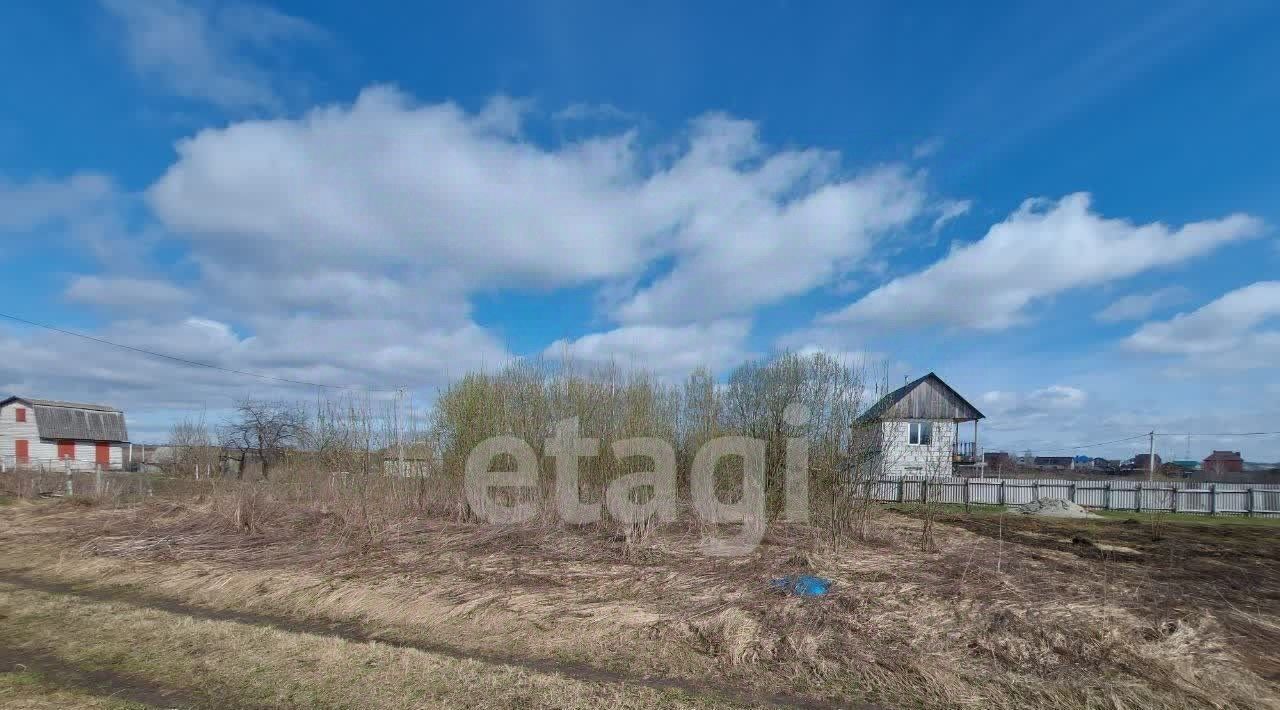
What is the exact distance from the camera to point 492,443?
11.0m

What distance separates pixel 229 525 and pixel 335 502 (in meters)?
1.73

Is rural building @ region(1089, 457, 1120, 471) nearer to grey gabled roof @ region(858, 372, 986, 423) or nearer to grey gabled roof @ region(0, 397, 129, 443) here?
grey gabled roof @ region(858, 372, 986, 423)

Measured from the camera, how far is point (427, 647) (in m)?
4.97

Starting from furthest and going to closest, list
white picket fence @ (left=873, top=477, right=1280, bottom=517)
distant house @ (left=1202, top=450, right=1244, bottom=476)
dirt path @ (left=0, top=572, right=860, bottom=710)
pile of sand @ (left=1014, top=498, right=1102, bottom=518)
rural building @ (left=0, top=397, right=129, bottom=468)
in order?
distant house @ (left=1202, top=450, right=1244, bottom=476)
rural building @ (left=0, top=397, right=129, bottom=468)
white picket fence @ (left=873, top=477, right=1280, bottom=517)
pile of sand @ (left=1014, top=498, right=1102, bottom=518)
dirt path @ (left=0, top=572, right=860, bottom=710)

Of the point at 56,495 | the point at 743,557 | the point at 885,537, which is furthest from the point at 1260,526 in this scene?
the point at 56,495

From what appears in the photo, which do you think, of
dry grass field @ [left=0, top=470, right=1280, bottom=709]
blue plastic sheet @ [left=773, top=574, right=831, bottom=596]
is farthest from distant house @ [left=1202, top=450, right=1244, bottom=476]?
blue plastic sheet @ [left=773, top=574, right=831, bottom=596]

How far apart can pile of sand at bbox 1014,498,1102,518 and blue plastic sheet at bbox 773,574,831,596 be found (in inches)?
589

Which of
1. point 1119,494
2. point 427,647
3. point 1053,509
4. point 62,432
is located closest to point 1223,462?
point 1119,494

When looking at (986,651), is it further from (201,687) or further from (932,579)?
(201,687)

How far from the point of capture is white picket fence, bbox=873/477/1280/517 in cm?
2108

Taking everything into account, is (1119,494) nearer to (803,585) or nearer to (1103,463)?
(803,585)

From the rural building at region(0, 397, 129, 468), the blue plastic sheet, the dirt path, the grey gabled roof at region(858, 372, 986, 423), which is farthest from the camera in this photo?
the rural building at region(0, 397, 129, 468)

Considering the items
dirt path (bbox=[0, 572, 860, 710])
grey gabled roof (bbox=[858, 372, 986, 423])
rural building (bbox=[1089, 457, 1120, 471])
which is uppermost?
grey gabled roof (bbox=[858, 372, 986, 423])

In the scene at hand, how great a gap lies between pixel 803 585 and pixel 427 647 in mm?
3474
